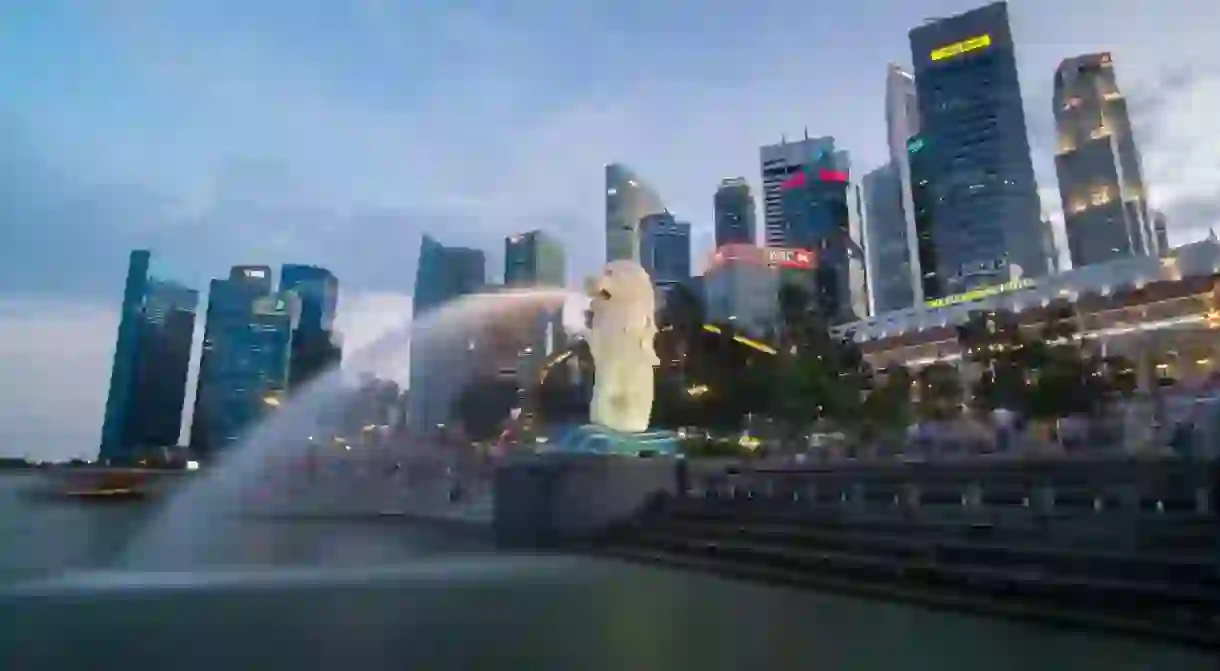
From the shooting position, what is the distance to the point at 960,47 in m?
175

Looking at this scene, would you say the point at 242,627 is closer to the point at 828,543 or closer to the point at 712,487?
the point at 828,543

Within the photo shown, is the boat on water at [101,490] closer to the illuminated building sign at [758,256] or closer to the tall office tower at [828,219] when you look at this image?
the illuminated building sign at [758,256]

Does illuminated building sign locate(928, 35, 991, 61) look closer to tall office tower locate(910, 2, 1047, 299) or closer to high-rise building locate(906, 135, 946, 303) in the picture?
tall office tower locate(910, 2, 1047, 299)

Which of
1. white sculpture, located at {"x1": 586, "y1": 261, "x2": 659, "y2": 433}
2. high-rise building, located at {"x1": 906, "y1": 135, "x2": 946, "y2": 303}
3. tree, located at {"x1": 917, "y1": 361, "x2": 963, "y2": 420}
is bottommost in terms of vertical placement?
white sculpture, located at {"x1": 586, "y1": 261, "x2": 659, "y2": 433}

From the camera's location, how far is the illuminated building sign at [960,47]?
568ft

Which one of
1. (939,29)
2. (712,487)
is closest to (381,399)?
(712,487)

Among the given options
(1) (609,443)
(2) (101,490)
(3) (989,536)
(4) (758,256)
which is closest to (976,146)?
(4) (758,256)

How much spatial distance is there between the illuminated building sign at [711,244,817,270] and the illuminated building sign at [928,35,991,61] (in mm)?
81547

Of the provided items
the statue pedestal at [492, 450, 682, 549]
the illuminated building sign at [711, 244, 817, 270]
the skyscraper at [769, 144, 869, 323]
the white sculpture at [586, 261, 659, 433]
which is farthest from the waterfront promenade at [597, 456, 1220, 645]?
the skyscraper at [769, 144, 869, 323]

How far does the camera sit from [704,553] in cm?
1292

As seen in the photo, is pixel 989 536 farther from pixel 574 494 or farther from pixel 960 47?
pixel 960 47

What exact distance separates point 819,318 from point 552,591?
126 ft

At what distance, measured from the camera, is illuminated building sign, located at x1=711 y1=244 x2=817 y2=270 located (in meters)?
116

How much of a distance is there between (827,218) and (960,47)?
47532 millimetres
